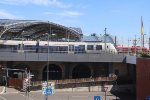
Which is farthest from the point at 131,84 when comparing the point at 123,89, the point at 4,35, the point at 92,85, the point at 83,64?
the point at 4,35

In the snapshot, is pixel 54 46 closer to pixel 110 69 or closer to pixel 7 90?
pixel 110 69

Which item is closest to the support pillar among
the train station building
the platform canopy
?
the train station building

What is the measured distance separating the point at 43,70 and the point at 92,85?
13.2 m

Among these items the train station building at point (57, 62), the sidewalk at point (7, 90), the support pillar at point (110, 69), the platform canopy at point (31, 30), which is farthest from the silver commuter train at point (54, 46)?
the sidewalk at point (7, 90)

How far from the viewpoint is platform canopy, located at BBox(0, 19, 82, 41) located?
92625 mm

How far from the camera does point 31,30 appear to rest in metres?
104

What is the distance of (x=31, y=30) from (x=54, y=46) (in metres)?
15.8

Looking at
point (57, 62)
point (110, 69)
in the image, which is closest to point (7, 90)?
point (57, 62)

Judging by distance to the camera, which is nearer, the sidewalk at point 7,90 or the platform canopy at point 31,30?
the sidewalk at point 7,90

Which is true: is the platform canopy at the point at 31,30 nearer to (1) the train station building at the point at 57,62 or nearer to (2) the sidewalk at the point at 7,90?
(1) the train station building at the point at 57,62

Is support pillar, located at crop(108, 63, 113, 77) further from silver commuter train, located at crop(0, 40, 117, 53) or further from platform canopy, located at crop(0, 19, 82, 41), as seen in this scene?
platform canopy, located at crop(0, 19, 82, 41)

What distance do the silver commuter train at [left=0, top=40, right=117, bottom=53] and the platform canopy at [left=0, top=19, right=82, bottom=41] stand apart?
119 inches

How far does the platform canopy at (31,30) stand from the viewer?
304 ft

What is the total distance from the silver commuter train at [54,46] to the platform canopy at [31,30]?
302cm
